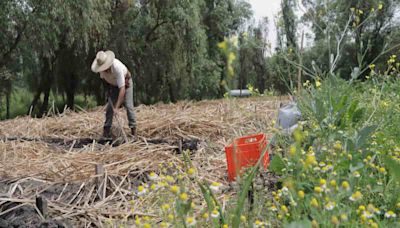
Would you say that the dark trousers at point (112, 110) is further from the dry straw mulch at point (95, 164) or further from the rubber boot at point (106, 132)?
the dry straw mulch at point (95, 164)

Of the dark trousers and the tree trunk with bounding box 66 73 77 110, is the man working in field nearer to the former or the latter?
the dark trousers

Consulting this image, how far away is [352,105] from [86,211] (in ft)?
6.00

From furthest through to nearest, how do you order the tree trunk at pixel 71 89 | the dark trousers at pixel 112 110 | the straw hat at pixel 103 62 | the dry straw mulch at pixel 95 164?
the tree trunk at pixel 71 89
the dark trousers at pixel 112 110
the straw hat at pixel 103 62
the dry straw mulch at pixel 95 164

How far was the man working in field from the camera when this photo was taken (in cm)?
495

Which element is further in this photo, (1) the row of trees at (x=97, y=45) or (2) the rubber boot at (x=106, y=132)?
A: (1) the row of trees at (x=97, y=45)

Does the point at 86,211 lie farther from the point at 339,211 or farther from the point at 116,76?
the point at 116,76

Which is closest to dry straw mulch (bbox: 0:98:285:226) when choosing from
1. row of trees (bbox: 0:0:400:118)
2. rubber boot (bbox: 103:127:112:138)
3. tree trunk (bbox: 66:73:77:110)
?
rubber boot (bbox: 103:127:112:138)

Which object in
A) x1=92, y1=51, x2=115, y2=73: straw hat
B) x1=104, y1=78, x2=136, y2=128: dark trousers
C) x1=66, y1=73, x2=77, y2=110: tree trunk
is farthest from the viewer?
x1=66, y1=73, x2=77, y2=110: tree trunk

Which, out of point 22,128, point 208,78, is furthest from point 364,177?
point 208,78

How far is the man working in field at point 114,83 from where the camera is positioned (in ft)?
16.3

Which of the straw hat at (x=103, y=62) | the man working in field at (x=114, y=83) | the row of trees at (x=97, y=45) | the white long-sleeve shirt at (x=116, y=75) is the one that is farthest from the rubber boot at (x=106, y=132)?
the row of trees at (x=97, y=45)

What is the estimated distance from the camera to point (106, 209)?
282 cm

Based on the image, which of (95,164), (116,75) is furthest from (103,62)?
(95,164)

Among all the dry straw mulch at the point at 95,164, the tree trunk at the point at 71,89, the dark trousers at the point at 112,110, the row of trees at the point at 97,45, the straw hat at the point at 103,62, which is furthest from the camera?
the tree trunk at the point at 71,89
